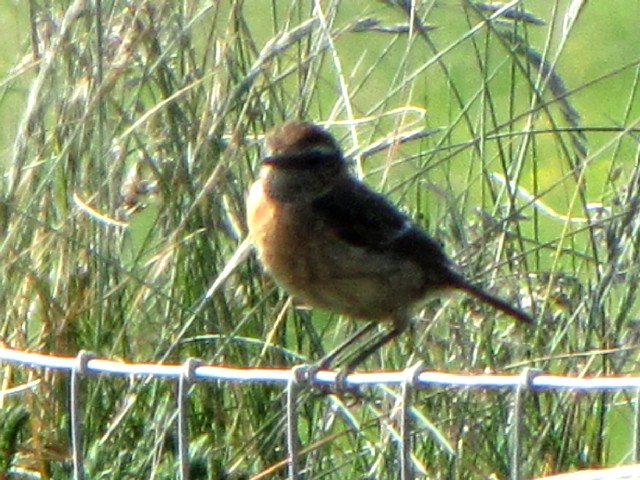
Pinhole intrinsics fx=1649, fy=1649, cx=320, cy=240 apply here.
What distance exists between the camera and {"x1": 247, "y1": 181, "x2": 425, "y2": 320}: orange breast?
12.8 feet

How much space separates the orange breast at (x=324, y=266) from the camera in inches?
153

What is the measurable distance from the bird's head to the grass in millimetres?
79

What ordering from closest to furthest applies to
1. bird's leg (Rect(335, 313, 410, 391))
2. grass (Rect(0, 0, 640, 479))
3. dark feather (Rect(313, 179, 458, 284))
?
grass (Rect(0, 0, 640, 479)) < bird's leg (Rect(335, 313, 410, 391)) < dark feather (Rect(313, 179, 458, 284))

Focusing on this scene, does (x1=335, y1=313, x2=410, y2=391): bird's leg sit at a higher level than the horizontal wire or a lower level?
higher

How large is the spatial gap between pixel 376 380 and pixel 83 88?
5.11ft

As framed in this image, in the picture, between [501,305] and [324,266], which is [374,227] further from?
[501,305]

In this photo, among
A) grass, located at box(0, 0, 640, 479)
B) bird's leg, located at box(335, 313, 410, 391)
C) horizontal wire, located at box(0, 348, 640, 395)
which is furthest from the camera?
bird's leg, located at box(335, 313, 410, 391)

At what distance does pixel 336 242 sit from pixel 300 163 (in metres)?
0.23

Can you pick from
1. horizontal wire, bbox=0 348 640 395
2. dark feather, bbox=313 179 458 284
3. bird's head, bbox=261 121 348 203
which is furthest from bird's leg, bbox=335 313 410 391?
horizontal wire, bbox=0 348 640 395

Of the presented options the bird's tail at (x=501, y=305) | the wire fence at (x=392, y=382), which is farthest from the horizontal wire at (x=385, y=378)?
the bird's tail at (x=501, y=305)

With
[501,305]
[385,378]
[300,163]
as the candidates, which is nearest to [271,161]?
[300,163]

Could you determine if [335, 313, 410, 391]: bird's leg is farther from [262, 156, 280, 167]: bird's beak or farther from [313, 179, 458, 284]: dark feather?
[262, 156, 280, 167]: bird's beak

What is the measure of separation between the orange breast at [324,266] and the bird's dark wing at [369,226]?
0.9 inches

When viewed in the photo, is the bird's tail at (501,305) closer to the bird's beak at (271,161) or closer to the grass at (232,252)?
the grass at (232,252)
